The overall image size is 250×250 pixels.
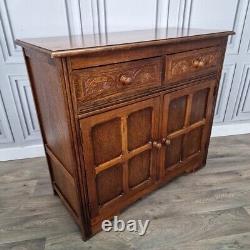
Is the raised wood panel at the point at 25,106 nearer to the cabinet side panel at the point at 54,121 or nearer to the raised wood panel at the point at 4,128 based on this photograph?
the raised wood panel at the point at 4,128

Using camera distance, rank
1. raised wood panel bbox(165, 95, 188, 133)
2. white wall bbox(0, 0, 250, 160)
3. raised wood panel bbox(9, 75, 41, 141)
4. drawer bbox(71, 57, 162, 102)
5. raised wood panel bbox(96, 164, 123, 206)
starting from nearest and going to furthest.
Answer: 1. drawer bbox(71, 57, 162, 102)
2. raised wood panel bbox(96, 164, 123, 206)
3. raised wood panel bbox(165, 95, 188, 133)
4. white wall bbox(0, 0, 250, 160)
5. raised wood panel bbox(9, 75, 41, 141)

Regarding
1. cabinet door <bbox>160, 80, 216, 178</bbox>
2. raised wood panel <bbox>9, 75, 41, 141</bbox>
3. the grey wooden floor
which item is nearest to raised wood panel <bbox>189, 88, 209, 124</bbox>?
cabinet door <bbox>160, 80, 216, 178</bbox>

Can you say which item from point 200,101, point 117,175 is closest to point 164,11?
point 200,101

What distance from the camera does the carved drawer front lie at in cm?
96

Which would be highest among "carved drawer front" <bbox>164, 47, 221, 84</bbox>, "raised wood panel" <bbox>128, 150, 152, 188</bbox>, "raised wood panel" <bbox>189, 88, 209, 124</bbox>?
"carved drawer front" <bbox>164, 47, 221, 84</bbox>

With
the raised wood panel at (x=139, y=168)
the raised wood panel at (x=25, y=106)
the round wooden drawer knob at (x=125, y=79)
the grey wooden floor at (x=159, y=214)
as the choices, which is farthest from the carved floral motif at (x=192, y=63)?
the raised wood panel at (x=25, y=106)

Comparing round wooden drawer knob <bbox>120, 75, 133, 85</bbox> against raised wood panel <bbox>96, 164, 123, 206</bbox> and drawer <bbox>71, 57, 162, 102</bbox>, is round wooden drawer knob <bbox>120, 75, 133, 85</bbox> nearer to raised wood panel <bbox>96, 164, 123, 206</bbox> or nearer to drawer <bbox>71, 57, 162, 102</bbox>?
drawer <bbox>71, 57, 162, 102</bbox>

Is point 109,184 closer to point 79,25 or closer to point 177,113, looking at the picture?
point 177,113

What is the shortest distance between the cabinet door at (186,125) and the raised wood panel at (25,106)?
82cm

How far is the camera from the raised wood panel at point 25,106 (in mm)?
1327

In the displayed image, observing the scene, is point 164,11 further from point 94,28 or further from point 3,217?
point 3,217

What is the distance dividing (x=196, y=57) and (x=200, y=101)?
25 cm

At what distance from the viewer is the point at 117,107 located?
85 cm

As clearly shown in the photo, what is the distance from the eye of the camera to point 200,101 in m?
1.19
